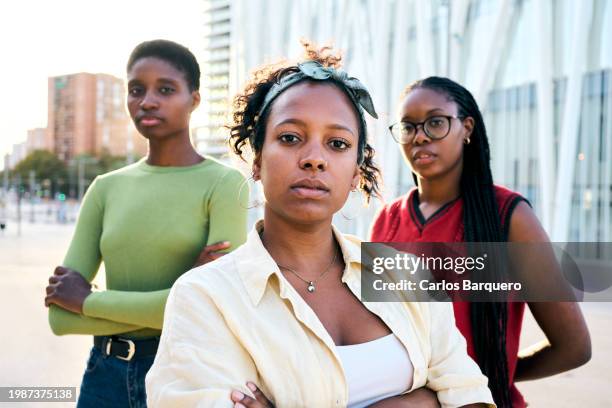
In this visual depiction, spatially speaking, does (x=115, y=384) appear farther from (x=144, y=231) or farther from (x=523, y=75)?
(x=523, y=75)

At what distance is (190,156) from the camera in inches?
102

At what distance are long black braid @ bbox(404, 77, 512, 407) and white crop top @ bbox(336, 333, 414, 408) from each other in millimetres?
800

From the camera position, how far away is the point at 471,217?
252 cm

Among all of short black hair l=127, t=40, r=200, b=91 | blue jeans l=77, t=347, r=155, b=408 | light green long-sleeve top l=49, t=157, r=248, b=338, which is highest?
short black hair l=127, t=40, r=200, b=91

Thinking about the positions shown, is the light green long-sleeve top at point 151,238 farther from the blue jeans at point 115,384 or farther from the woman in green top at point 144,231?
the blue jeans at point 115,384

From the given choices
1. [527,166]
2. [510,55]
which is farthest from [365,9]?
[527,166]

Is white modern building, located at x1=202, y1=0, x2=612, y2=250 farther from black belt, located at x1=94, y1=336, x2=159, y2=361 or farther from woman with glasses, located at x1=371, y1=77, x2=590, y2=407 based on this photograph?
black belt, located at x1=94, y1=336, x2=159, y2=361

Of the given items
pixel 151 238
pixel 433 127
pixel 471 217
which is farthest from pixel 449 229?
A: pixel 151 238

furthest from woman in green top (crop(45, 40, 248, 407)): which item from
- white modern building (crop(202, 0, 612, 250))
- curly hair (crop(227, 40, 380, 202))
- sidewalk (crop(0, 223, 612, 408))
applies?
white modern building (crop(202, 0, 612, 250))

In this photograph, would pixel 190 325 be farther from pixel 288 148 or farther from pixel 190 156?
pixel 190 156

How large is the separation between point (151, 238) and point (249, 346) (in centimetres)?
100

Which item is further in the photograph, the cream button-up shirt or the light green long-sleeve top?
the light green long-sleeve top

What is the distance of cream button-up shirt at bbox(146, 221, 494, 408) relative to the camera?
1.46 m

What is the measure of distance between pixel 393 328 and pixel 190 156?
4.29 feet
